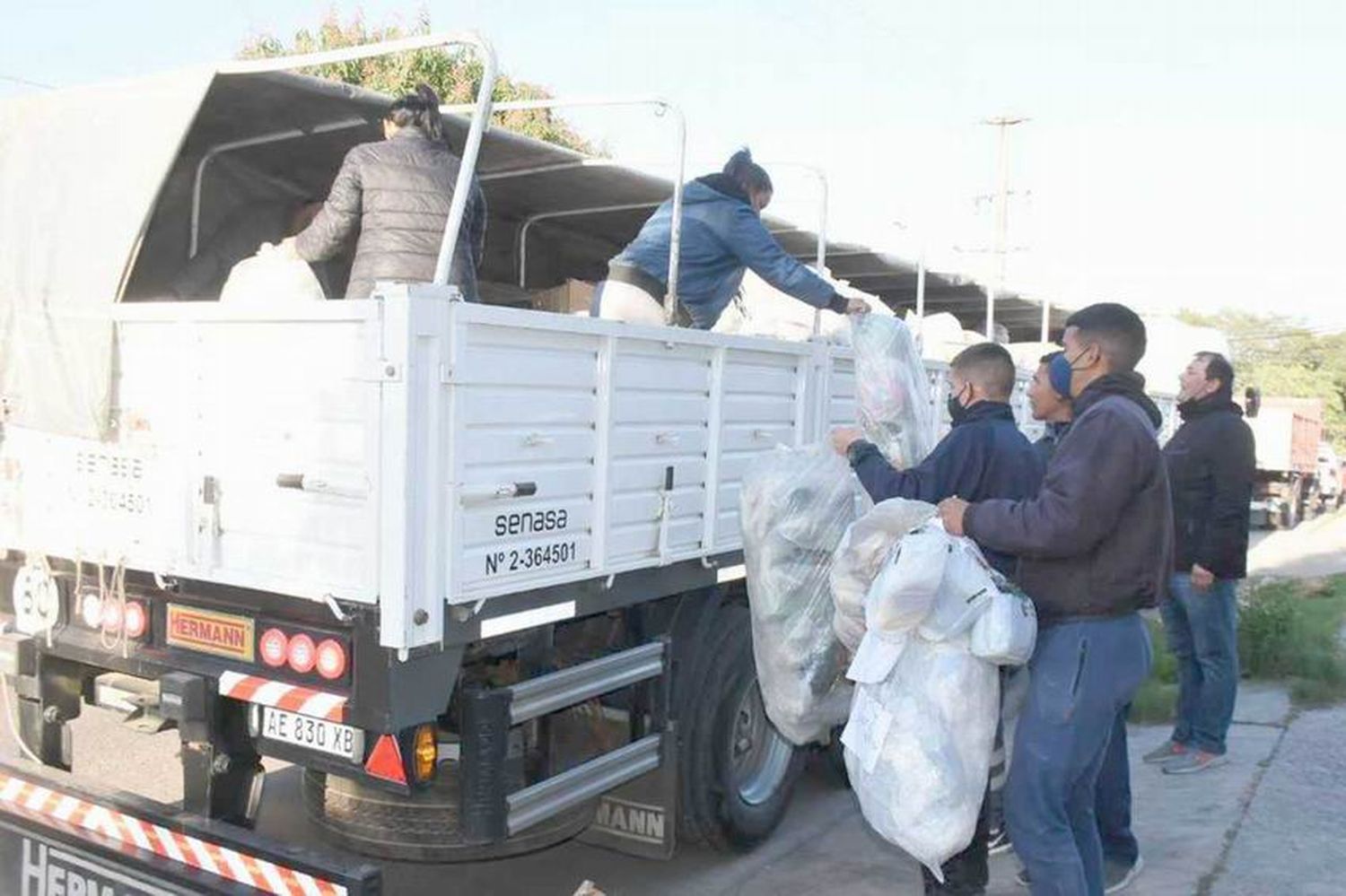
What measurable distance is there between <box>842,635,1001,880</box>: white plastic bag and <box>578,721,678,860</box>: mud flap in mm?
881

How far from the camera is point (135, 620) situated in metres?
3.68

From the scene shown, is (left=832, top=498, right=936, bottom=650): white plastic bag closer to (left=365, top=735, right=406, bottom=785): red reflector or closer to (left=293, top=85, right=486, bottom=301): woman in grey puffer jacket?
(left=365, top=735, right=406, bottom=785): red reflector

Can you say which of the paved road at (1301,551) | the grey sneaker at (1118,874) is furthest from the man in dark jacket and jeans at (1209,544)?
the paved road at (1301,551)

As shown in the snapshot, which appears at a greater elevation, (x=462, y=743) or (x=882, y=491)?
(x=882, y=491)

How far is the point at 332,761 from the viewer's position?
10.8 feet

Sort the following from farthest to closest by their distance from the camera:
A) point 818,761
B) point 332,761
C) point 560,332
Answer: point 818,761, point 560,332, point 332,761

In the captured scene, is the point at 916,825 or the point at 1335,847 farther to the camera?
the point at 1335,847

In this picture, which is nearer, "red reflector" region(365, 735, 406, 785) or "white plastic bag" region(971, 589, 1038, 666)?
"red reflector" region(365, 735, 406, 785)

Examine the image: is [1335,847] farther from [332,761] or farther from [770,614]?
[332,761]

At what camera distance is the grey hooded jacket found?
4117 millimetres

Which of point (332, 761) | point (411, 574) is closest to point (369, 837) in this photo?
point (332, 761)

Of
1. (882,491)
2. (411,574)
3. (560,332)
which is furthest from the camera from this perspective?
(882,491)

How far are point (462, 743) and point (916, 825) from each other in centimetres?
128

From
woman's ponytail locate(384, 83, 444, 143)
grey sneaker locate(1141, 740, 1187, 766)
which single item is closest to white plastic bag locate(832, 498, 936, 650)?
woman's ponytail locate(384, 83, 444, 143)
